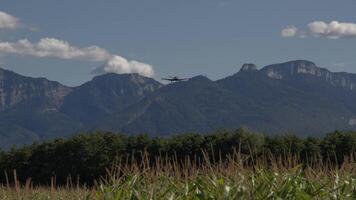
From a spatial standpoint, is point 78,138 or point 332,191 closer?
point 332,191

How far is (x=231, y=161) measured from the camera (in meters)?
15.7

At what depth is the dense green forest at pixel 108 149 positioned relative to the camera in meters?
87.6

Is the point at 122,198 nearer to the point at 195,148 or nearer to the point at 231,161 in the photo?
the point at 231,161

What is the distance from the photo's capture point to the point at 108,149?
102375 mm

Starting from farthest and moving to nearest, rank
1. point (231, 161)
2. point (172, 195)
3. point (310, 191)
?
point (231, 161), point (310, 191), point (172, 195)

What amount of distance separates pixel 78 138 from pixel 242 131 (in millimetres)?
A: 26690

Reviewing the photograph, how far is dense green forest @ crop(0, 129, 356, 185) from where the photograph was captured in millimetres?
87625

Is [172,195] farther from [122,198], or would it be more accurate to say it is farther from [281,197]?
[281,197]

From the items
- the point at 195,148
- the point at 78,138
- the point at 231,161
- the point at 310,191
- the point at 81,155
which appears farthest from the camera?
the point at 78,138

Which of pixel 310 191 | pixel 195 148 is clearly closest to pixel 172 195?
pixel 310 191

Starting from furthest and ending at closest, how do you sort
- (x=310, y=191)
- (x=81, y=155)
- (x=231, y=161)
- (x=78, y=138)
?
1. (x=78, y=138)
2. (x=81, y=155)
3. (x=231, y=161)
4. (x=310, y=191)

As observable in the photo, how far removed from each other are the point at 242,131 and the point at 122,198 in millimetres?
85341

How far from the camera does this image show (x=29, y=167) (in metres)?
100

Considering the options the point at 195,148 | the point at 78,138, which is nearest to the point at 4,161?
the point at 78,138
